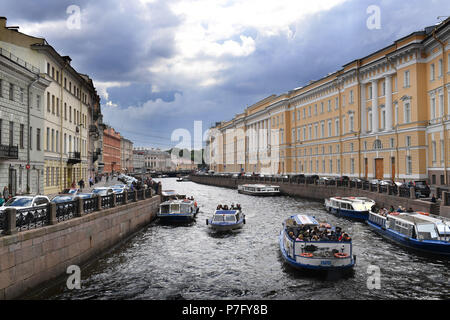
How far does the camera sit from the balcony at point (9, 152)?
82.0ft

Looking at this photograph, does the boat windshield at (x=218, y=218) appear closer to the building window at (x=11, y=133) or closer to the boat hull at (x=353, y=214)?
the boat hull at (x=353, y=214)

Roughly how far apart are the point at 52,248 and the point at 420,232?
1654 centimetres

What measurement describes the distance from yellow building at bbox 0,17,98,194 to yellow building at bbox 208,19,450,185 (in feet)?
111

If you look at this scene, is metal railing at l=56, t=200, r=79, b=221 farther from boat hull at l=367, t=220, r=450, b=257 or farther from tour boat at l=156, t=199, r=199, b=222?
boat hull at l=367, t=220, r=450, b=257

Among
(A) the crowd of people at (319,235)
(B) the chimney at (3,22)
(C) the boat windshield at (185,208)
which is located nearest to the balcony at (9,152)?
(B) the chimney at (3,22)

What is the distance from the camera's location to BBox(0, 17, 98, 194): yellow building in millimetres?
32219

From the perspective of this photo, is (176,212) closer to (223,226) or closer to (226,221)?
(226,221)

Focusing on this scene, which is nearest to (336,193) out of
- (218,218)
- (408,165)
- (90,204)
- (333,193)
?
(333,193)

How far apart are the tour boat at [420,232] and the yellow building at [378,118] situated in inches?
638

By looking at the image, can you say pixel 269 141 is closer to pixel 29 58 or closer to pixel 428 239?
pixel 29 58

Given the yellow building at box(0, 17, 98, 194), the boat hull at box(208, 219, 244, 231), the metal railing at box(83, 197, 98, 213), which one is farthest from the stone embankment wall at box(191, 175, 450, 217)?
the yellow building at box(0, 17, 98, 194)

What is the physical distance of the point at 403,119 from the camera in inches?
1686

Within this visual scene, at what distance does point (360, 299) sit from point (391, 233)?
391 inches
